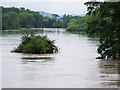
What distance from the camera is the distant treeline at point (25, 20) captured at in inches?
5502

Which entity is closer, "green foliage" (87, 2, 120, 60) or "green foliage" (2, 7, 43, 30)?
"green foliage" (87, 2, 120, 60)

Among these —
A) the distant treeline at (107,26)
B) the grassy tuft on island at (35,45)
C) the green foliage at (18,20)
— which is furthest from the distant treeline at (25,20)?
the distant treeline at (107,26)

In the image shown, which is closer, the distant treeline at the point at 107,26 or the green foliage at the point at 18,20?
the distant treeline at the point at 107,26

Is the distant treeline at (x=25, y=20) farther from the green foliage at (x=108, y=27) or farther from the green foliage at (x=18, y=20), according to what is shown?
the green foliage at (x=108, y=27)

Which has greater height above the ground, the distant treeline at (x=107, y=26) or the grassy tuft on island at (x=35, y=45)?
the distant treeline at (x=107, y=26)

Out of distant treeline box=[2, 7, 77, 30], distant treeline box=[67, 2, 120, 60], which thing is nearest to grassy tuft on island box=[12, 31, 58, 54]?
distant treeline box=[67, 2, 120, 60]

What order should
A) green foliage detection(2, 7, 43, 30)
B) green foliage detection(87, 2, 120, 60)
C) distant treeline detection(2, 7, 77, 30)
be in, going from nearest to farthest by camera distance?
1. green foliage detection(87, 2, 120, 60)
2. green foliage detection(2, 7, 43, 30)
3. distant treeline detection(2, 7, 77, 30)

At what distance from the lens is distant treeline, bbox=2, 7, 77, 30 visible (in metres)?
140

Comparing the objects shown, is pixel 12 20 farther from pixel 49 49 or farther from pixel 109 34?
pixel 109 34

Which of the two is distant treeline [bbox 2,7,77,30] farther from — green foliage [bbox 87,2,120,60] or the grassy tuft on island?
green foliage [bbox 87,2,120,60]

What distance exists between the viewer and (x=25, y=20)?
157000 millimetres

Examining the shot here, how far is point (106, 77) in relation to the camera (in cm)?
1395

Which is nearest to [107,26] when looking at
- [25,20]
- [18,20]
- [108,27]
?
[108,27]

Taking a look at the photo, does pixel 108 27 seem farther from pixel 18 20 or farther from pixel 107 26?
pixel 18 20
